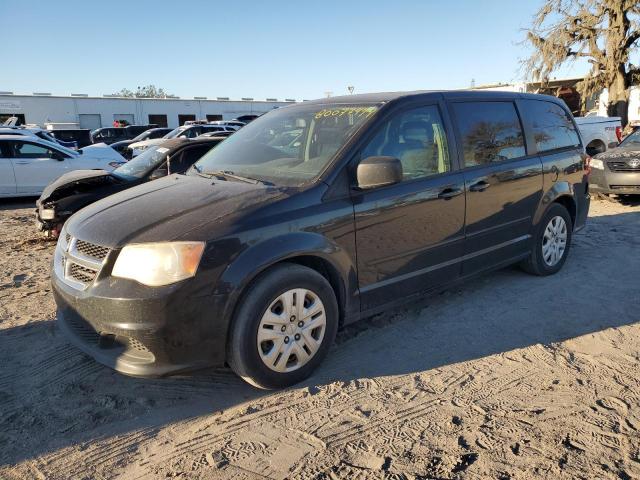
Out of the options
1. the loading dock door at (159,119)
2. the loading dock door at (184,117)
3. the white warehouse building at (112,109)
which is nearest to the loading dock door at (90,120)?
the white warehouse building at (112,109)

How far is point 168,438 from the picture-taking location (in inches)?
111

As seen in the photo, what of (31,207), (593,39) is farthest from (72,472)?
(593,39)

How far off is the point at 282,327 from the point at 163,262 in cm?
81

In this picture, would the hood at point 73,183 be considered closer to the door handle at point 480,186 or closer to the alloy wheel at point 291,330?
the alloy wheel at point 291,330

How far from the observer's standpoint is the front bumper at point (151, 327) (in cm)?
278

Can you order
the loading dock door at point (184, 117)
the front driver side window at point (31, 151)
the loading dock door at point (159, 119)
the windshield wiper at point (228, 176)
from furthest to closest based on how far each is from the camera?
1. the loading dock door at point (184, 117)
2. the loading dock door at point (159, 119)
3. the front driver side window at point (31, 151)
4. the windshield wiper at point (228, 176)

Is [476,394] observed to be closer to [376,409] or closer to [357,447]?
[376,409]

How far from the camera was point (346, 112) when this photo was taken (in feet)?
12.9

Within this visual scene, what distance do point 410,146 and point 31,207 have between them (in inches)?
401

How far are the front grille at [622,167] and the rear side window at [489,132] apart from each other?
539cm

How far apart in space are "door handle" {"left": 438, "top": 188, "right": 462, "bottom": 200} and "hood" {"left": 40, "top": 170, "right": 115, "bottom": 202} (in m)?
4.73

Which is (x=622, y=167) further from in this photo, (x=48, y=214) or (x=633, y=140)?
(x=48, y=214)

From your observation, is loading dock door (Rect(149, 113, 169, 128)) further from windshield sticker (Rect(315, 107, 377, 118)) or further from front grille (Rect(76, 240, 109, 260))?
front grille (Rect(76, 240, 109, 260))

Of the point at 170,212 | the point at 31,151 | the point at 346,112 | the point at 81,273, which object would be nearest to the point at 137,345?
the point at 81,273
